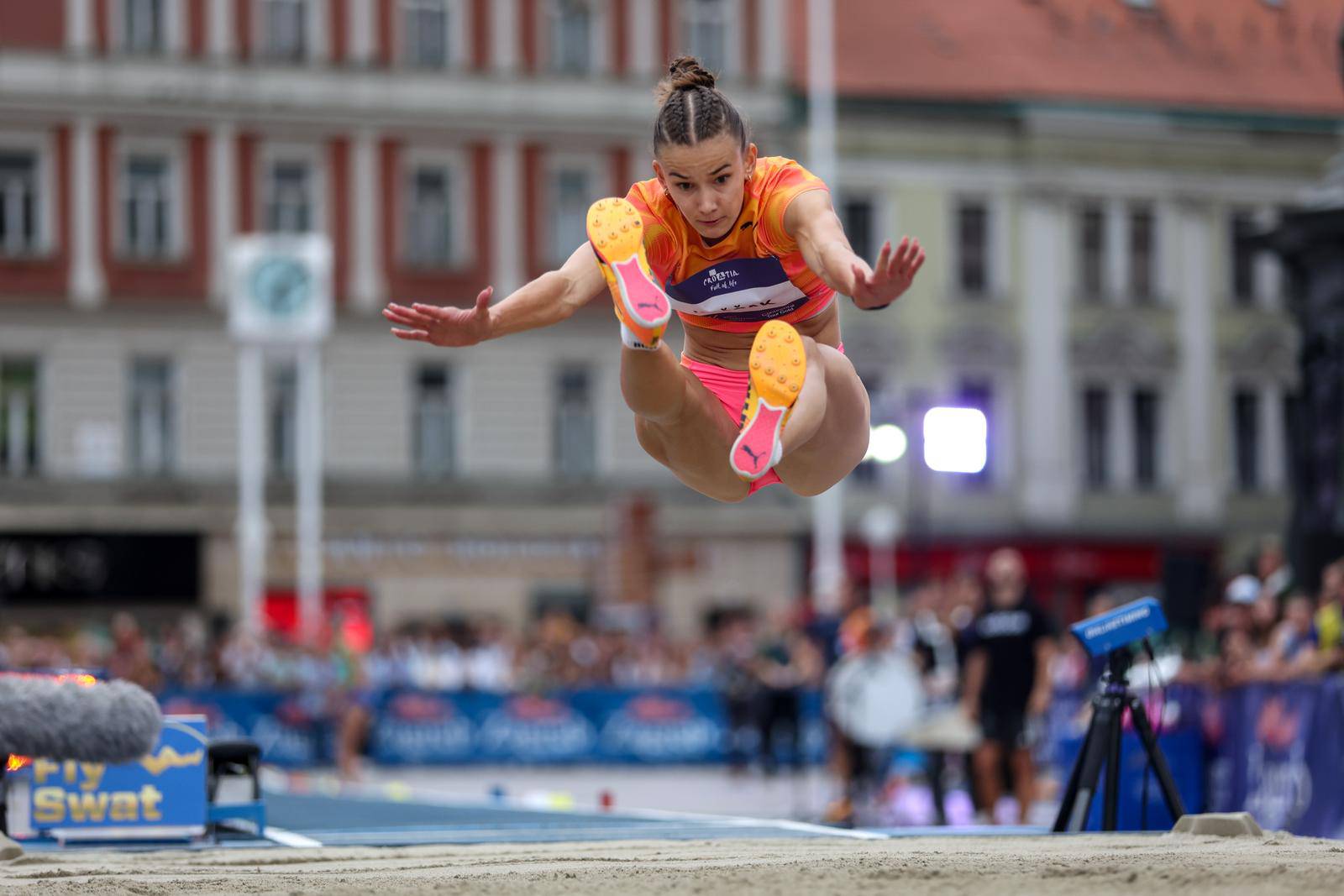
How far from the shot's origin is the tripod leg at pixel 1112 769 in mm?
10445

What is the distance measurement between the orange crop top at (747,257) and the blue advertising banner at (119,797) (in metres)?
3.58

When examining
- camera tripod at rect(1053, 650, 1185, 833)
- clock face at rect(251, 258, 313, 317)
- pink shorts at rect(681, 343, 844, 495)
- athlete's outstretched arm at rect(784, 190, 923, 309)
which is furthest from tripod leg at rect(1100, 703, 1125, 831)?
clock face at rect(251, 258, 313, 317)

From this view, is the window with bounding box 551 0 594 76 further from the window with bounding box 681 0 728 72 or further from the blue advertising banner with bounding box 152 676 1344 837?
the blue advertising banner with bounding box 152 676 1344 837

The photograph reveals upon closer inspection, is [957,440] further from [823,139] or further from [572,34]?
[572,34]

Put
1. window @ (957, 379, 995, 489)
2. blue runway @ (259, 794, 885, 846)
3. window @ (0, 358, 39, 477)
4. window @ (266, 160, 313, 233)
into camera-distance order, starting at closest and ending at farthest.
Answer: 1. blue runway @ (259, 794, 885, 846)
2. window @ (0, 358, 39, 477)
3. window @ (266, 160, 313, 233)
4. window @ (957, 379, 995, 489)

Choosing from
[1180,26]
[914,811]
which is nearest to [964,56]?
[1180,26]

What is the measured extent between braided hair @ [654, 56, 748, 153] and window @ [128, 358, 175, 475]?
3074 centimetres

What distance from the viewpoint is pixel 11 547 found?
1458 inches

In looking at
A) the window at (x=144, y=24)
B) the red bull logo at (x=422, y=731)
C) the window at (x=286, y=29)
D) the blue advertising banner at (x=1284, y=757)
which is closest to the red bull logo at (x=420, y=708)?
the red bull logo at (x=422, y=731)

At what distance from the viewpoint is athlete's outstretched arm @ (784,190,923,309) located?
295 inches

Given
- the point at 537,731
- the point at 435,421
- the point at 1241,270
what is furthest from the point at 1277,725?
the point at 1241,270

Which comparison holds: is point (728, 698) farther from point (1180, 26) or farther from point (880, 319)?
point (880, 319)

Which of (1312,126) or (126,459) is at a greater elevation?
(1312,126)

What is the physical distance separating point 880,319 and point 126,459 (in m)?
14.1
